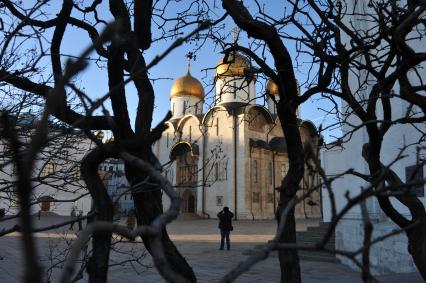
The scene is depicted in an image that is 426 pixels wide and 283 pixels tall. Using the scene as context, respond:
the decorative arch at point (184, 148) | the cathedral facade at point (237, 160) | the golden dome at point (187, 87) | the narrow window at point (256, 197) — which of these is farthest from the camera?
the golden dome at point (187, 87)

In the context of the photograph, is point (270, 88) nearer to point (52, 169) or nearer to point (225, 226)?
point (225, 226)

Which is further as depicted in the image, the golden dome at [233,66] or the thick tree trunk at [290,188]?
the golden dome at [233,66]

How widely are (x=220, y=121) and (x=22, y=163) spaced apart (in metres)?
35.0

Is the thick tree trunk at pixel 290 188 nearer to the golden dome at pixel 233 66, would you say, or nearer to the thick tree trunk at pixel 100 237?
the thick tree trunk at pixel 100 237

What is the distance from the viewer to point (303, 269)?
9.98 m

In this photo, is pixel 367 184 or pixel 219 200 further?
pixel 219 200

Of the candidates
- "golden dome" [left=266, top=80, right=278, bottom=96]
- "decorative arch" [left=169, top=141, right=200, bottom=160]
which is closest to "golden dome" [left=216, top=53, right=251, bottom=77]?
"golden dome" [left=266, top=80, right=278, bottom=96]

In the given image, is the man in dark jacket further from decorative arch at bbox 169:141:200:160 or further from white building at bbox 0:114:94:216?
decorative arch at bbox 169:141:200:160

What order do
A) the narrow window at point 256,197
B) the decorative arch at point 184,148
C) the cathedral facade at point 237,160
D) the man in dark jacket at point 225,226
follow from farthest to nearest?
the decorative arch at point 184,148, the narrow window at point 256,197, the cathedral facade at point 237,160, the man in dark jacket at point 225,226

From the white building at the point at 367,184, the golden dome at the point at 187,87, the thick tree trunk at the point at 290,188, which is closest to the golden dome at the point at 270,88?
the thick tree trunk at the point at 290,188

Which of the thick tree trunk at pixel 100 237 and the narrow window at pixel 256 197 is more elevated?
the narrow window at pixel 256 197

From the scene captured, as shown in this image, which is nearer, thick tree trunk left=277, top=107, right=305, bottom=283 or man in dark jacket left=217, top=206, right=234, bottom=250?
thick tree trunk left=277, top=107, right=305, bottom=283

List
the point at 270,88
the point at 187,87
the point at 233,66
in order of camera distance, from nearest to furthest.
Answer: the point at 233,66
the point at 270,88
the point at 187,87

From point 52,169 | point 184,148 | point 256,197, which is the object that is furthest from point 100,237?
point 184,148
